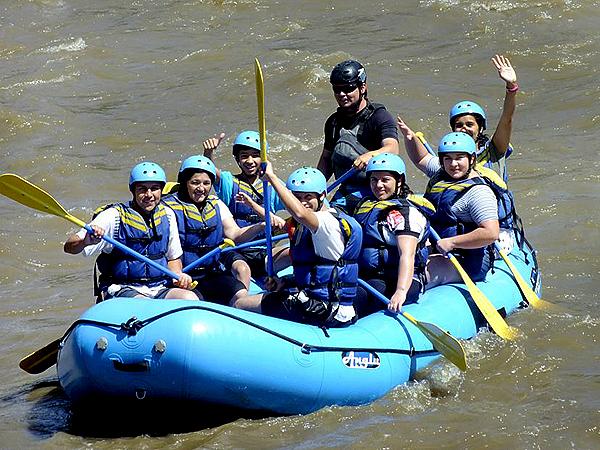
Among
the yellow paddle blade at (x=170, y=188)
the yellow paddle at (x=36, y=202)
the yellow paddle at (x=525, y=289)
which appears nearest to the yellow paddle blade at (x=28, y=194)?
the yellow paddle at (x=36, y=202)

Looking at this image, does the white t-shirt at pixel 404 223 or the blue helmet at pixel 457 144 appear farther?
the blue helmet at pixel 457 144

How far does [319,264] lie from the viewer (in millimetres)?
6199

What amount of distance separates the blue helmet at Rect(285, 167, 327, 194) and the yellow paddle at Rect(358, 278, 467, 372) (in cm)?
98

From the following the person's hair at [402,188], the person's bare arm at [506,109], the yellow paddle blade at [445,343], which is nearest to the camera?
the yellow paddle blade at [445,343]

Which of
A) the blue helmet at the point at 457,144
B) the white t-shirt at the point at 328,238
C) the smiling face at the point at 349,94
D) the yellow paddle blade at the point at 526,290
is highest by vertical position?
the smiling face at the point at 349,94

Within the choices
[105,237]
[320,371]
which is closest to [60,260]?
[105,237]

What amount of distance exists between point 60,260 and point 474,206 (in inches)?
179

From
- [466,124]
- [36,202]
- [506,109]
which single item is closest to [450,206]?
[466,124]

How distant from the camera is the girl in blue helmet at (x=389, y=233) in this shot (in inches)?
260

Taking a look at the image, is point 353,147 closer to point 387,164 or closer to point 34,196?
point 387,164

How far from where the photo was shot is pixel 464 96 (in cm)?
1469

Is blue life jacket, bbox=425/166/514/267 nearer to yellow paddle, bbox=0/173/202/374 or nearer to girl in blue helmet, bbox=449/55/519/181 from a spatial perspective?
girl in blue helmet, bbox=449/55/519/181

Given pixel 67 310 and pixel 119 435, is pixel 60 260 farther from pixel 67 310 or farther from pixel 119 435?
pixel 119 435

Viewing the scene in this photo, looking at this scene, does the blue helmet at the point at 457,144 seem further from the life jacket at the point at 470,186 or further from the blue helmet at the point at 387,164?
the blue helmet at the point at 387,164
